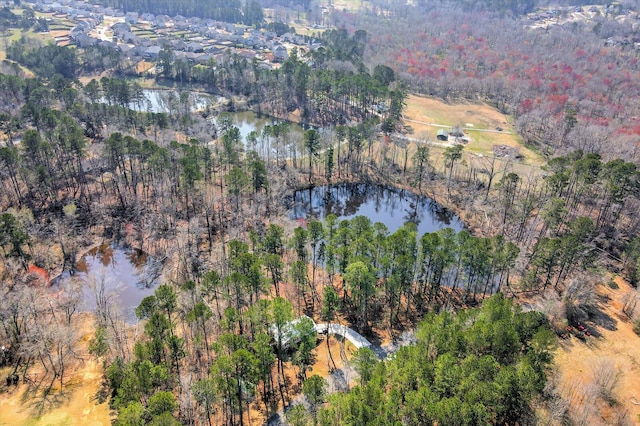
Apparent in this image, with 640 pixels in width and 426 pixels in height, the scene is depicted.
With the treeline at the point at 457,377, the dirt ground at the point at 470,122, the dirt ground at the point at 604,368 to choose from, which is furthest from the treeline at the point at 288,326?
the dirt ground at the point at 470,122

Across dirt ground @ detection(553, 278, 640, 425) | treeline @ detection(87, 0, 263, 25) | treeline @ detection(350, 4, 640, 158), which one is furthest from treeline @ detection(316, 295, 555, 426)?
treeline @ detection(87, 0, 263, 25)

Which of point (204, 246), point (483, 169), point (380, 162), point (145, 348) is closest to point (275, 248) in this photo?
point (204, 246)

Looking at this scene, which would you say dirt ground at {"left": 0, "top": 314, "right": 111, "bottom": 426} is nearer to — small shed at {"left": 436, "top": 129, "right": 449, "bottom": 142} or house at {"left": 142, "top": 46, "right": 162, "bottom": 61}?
small shed at {"left": 436, "top": 129, "right": 449, "bottom": 142}

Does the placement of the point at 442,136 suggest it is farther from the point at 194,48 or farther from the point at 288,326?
the point at 194,48

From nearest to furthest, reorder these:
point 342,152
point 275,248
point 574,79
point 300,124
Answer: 1. point 275,248
2. point 342,152
3. point 300,124
4. point 574,79

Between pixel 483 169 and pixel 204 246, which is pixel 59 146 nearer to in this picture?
pixel 204 246
